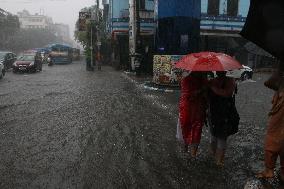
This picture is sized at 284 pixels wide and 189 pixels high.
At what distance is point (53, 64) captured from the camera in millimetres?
48625

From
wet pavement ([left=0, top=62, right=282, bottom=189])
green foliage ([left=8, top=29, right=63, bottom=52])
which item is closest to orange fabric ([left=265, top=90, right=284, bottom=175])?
wet pavement ([left=0, top=62, right=282, bottom=189])

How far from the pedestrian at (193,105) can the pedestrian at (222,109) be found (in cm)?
18

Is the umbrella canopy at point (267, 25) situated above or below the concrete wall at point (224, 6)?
below

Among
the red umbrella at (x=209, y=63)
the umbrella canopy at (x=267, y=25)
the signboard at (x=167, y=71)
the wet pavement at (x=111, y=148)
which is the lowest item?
the wet pavement at (x=111, y=148)

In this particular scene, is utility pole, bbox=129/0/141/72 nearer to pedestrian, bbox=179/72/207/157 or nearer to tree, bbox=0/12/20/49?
pedestrian, bbox=179/72/207/157

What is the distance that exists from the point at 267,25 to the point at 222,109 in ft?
6.13

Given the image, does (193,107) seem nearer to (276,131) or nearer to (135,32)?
(276,131)

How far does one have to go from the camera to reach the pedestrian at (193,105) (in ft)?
22.7

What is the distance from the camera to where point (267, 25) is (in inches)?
204

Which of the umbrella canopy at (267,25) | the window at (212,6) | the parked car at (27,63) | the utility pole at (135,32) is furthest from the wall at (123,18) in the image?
the umbrella canopy at (267,25)

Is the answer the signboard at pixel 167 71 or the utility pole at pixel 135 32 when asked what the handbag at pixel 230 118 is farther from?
the utility pole at pixel 135 32

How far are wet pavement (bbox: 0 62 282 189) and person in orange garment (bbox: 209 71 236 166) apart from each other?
0.40m

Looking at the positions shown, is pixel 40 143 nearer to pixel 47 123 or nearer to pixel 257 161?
pixel 47 123

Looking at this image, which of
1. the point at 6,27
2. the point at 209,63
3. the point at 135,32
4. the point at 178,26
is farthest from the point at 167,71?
the point at 6,27
